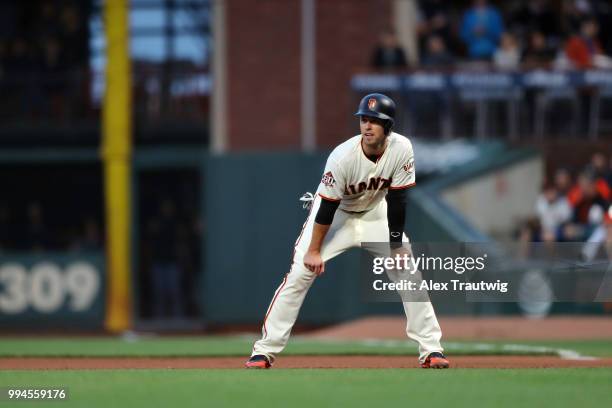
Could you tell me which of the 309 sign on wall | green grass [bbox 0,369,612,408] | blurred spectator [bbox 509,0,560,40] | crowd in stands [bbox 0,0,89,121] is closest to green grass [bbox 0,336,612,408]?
green grass [bbox 0,369,612,408]

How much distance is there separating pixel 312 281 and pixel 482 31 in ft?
37.2

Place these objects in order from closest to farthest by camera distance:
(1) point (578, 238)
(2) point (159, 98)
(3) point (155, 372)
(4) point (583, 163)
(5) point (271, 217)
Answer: (3) point (155, 372)
(1) point (578, 238)
(4) point (583, 163)
(5) point (271, 217)
(2) point (159, 98)

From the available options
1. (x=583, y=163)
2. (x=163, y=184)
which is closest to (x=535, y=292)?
(x=583, y=163)

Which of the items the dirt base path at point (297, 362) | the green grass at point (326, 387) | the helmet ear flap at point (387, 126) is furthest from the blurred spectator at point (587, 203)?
the helmet ear flap at point (387, 126)

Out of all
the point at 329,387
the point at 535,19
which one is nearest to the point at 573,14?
the point at 535,19

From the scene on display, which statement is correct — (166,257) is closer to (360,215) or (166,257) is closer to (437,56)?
(437,56)

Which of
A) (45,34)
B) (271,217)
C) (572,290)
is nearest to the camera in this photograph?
(572,290)

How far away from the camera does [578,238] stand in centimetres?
1775

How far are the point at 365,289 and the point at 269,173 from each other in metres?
11.4

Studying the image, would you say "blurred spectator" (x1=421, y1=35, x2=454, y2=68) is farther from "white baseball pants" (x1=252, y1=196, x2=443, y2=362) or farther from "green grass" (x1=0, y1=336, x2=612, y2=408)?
"green grass" (x1=0, y1=336, x2=612, y2=408)

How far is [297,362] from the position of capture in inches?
423

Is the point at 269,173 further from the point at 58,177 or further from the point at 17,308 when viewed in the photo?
the point at 58,177

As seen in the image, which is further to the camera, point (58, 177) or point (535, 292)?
point (58, 177)

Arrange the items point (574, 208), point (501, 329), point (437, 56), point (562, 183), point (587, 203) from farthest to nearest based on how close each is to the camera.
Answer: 1. point (437, 56)
2. point (562, 183)
3. point (574, 208)
4. point (587, 203)
5. point (501, 329)
